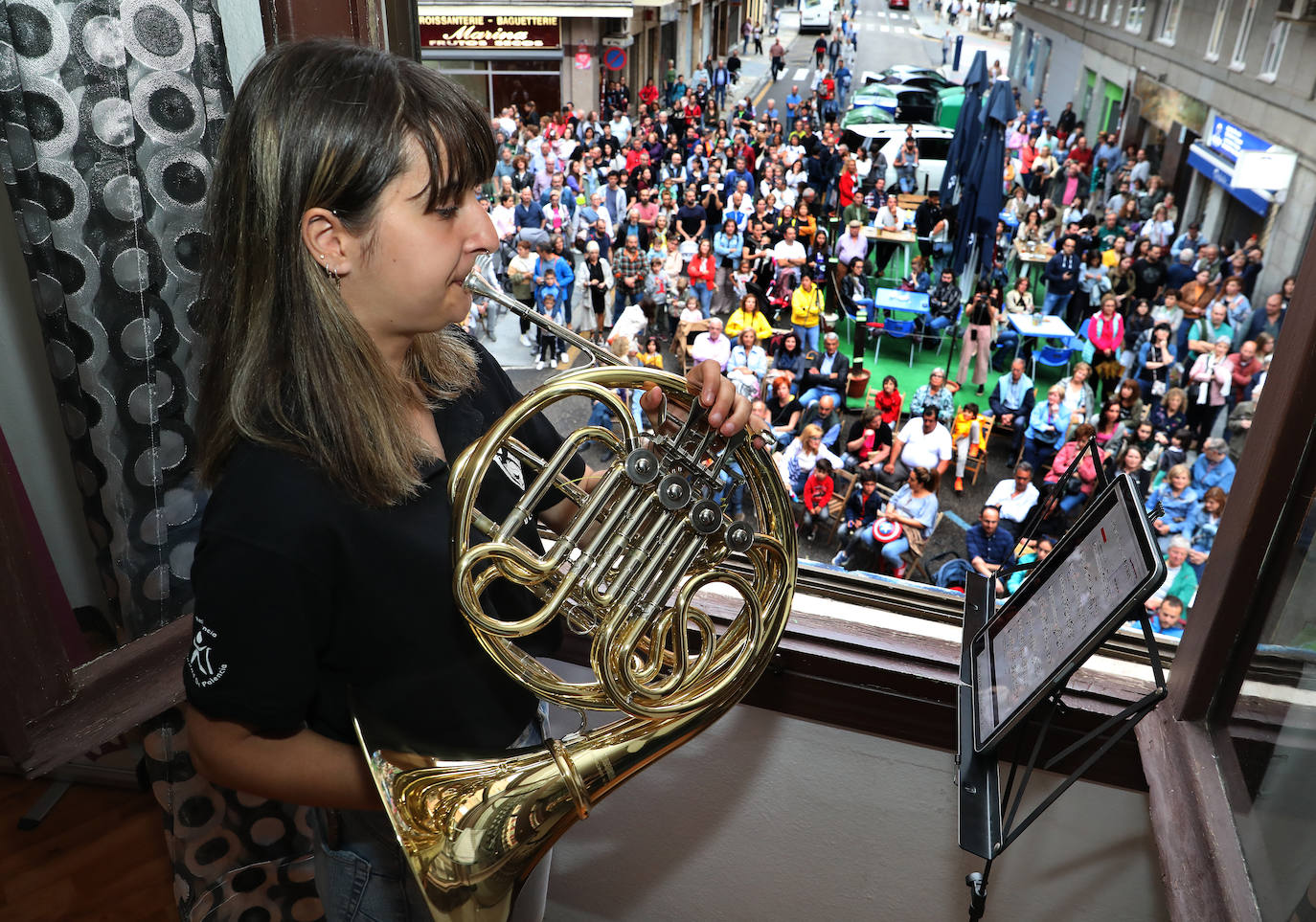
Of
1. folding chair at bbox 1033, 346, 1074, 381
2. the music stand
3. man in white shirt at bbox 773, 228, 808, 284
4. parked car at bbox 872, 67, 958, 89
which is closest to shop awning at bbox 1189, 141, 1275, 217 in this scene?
the music stand

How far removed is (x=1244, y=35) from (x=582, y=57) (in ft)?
15.7

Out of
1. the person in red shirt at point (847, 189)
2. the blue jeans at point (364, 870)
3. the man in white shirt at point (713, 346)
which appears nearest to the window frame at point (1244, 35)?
the blue jeans at point (364, 870)

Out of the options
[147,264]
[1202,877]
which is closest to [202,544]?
[147,264]

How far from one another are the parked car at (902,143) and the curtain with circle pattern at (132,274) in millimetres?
7353

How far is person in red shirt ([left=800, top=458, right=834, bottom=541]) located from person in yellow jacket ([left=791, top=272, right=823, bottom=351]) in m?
1.85

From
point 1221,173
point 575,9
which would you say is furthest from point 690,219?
point 1221,173

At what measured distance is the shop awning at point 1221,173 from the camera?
197cm

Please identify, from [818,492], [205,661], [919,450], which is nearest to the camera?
[205,661]

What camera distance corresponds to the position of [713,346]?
5.02m

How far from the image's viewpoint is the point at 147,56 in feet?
4.25

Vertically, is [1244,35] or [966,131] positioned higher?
[1244,35]

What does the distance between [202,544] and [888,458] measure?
3.73m

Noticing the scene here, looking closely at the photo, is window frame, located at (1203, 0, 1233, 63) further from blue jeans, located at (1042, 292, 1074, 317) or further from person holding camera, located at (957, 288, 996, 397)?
blue jeans, located at (1042, 292, 1074, 317)

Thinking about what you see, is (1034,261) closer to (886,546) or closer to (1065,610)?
(886,546)
